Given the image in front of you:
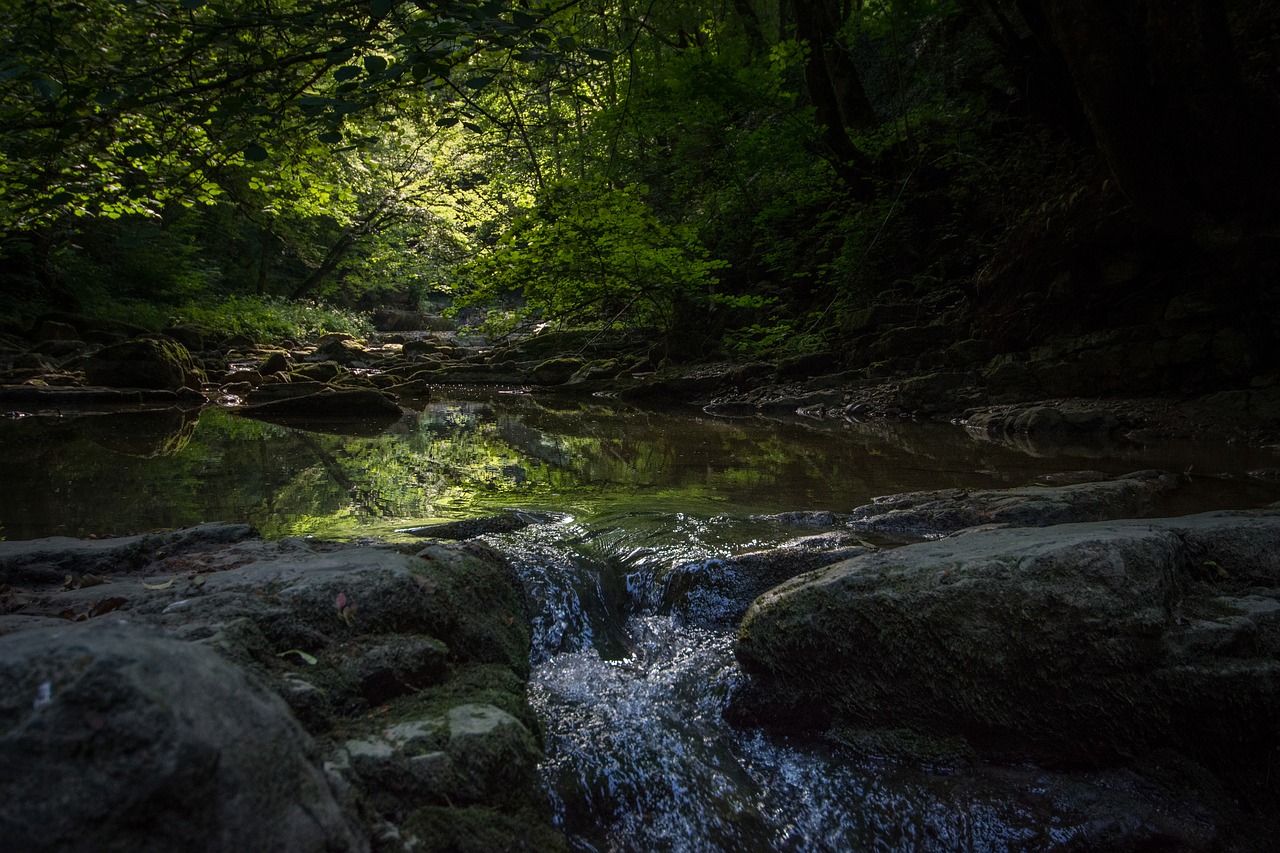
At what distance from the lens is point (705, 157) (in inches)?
535

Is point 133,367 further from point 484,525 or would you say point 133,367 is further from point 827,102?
point 827,102

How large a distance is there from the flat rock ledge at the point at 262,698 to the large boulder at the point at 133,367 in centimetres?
1077

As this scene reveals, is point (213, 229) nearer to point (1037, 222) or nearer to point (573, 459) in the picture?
point (573, 459)

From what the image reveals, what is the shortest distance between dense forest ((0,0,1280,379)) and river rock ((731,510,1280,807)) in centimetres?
271

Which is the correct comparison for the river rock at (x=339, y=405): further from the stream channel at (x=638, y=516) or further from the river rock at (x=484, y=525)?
the river rock at (x=484, y=525)

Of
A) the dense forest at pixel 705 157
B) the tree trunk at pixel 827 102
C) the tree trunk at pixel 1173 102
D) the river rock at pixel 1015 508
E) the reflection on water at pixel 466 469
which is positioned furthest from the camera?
the tree trunk at pixel 827 102

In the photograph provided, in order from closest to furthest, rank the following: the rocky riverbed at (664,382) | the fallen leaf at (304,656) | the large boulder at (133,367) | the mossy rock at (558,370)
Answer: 1. the fallen leaf at (304,656)
2. the rocky riverbed at (664,382)
3. the large boulder at (133,367)
4. the mossy rock at (558,370)

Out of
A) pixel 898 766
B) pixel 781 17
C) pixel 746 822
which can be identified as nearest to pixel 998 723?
pixel 898 766

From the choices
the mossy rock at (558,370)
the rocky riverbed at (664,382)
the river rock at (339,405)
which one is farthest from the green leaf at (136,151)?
the mossy rock at (558,370)

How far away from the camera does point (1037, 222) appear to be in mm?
8711

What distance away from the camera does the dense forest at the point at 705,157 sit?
3.61 meters

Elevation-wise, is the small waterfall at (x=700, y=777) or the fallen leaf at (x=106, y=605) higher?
the fallen leaf at (x=106, y=605)

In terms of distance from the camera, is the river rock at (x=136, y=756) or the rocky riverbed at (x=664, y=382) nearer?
the river rock at (x=136, y=756)

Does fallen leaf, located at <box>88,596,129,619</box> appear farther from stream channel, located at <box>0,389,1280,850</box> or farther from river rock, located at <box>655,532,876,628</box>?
river rock, located at <box>655,532,876,628</box>
